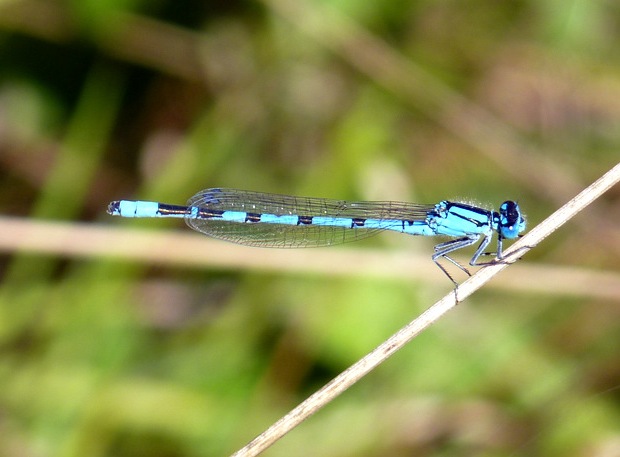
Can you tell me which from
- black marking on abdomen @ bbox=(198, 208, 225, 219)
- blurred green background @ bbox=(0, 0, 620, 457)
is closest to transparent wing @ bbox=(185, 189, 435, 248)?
black marking on abdomen @ bbox=(198, 208, 225, 219)

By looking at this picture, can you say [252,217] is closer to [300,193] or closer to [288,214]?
[288,214]

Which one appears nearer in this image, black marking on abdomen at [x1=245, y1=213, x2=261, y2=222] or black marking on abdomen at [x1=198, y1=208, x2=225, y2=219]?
black marking on abdomen at [x1=198, y1=208, x2=225, y2=219]

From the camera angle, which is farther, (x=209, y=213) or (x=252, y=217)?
(x=252, y=217)

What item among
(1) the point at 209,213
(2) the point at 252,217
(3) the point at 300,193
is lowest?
(1) the point at 209,213

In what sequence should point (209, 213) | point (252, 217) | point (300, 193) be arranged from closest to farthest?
point (209, 213) → point (252, 217) → point (300, 193)

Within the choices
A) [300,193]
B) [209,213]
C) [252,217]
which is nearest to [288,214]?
[252,217]

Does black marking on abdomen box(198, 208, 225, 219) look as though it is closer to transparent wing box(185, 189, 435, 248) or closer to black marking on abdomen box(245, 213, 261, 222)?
transparent wing box(185, 189, 435, 248)

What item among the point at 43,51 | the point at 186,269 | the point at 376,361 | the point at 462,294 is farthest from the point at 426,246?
the point at 43,51

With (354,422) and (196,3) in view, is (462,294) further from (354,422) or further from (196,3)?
(196,3)
